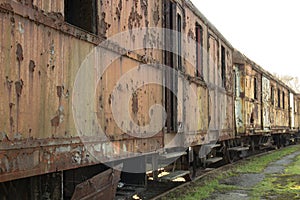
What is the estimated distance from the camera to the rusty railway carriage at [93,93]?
3.02 meters

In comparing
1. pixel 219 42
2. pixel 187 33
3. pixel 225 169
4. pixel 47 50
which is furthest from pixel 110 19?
pixel 225 169

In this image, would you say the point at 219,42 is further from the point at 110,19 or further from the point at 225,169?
the point at 110,19

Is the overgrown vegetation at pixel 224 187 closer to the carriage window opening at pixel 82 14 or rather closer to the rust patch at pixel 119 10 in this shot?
the rust patch at pixel 119 10

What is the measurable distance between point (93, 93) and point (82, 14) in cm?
86

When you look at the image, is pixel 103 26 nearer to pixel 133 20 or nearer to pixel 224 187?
pixel 133 20

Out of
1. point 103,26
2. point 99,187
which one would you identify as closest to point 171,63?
point 103,26

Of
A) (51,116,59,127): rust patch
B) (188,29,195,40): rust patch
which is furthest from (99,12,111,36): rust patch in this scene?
(188,29,195,40): rust patch

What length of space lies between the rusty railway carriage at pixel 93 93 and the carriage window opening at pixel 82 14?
11 mm

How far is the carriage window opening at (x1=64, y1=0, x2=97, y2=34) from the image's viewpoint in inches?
167

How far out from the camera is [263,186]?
8.80 metres

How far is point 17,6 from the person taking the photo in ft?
9.76

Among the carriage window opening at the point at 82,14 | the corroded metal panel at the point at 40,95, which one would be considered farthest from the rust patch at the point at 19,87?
the carriage window opening at the point at 82,14

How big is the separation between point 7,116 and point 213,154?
354 inches

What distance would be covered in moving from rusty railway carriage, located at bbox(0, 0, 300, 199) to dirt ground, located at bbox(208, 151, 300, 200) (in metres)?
0.96
